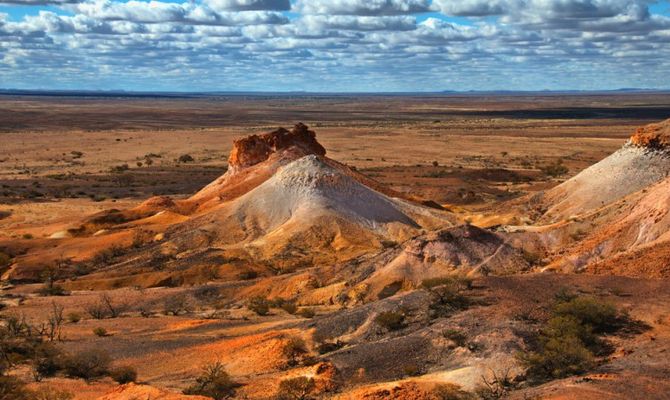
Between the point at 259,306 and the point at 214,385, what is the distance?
8.98 meters

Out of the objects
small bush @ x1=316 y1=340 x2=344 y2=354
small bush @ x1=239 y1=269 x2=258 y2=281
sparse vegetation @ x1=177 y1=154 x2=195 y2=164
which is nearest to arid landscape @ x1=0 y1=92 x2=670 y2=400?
small bush @ x1=316 y1=340 x2=344 y2=354

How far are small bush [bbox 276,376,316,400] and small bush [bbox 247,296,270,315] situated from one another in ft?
29.1

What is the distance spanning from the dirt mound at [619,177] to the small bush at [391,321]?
22.8 m

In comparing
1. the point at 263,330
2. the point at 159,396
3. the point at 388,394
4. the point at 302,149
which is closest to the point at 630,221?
the point at 263,330

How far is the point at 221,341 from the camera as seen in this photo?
66.3 ft

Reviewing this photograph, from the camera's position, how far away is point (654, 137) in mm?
40688

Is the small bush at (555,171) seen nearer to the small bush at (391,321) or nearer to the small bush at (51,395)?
the small bush at (391,321)

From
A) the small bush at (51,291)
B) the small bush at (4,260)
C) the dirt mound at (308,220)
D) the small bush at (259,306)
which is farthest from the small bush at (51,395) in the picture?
the small bush at (4,260)

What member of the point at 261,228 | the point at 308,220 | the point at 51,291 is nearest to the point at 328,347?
the point at 51,291

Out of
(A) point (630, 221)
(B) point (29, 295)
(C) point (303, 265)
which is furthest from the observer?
(C) point (303, 265)

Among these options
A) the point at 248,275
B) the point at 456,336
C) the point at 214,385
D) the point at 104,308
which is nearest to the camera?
the point at 214,385

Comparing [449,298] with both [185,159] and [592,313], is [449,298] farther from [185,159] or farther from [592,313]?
[185,159]

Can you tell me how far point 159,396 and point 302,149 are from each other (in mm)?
34119

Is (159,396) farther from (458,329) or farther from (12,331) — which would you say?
(12,331)
